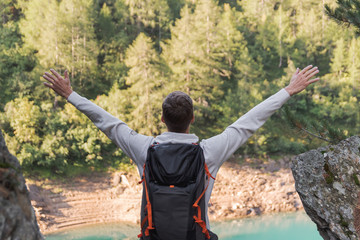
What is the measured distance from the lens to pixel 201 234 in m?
1.69

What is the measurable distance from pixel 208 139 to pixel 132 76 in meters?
19.2

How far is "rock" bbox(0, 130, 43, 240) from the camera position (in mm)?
1263

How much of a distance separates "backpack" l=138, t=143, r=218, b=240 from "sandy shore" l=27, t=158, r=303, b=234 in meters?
15.7

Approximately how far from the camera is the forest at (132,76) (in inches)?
770

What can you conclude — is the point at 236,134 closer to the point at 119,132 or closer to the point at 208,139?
the point at 208,139

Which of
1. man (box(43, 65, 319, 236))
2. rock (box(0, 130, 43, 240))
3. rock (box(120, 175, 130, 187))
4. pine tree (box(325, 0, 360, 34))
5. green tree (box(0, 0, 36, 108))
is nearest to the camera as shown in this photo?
rock (box(0, 130, 43, 240))

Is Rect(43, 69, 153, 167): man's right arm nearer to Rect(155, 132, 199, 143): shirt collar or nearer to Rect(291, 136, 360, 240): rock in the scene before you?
Rect(155, 132, 199, 143): shirt collar

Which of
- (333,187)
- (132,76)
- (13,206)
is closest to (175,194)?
(13,206)

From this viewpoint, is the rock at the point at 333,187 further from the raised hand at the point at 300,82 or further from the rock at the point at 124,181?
the rock at the point at 124,181

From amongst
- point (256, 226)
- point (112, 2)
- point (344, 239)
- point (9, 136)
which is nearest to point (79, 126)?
point (9, 136)

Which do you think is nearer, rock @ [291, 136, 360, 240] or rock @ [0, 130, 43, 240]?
rock @ [0, 130, 43, 240]

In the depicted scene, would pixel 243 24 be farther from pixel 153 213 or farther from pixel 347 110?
pixel 153 213

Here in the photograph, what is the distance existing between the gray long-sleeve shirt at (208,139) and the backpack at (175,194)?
90 mm

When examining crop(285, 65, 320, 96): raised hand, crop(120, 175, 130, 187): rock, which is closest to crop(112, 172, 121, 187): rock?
crop(120, 175, 130, 187): rock
